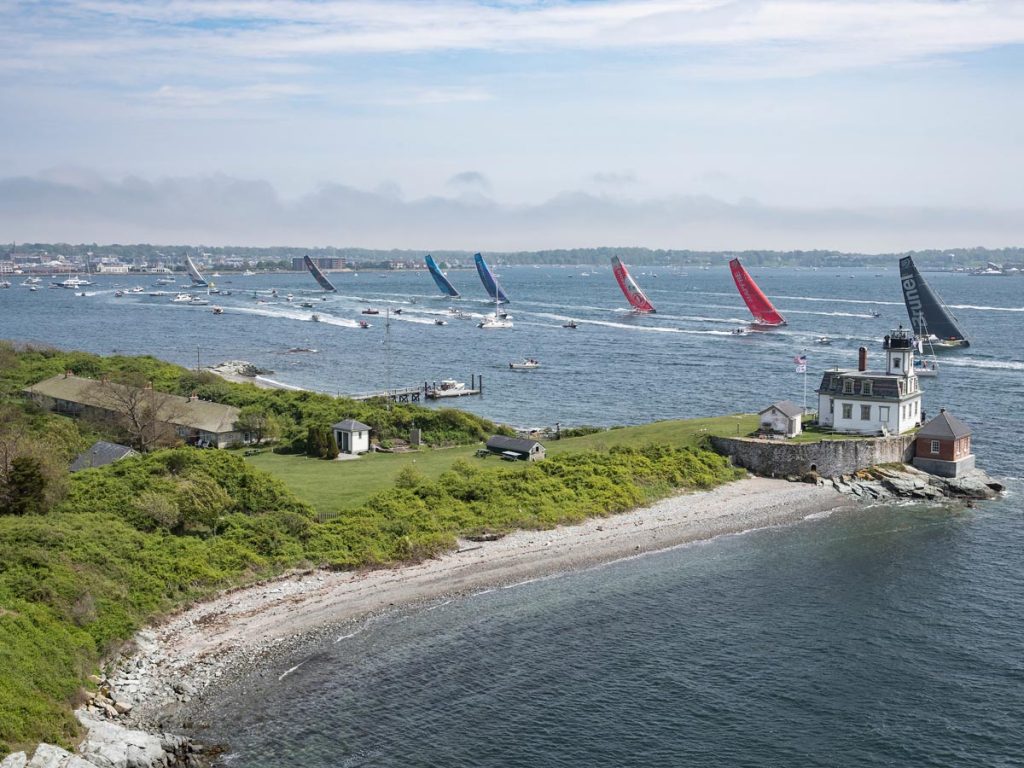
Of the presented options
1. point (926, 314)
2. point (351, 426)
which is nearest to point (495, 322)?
point (926, 314)

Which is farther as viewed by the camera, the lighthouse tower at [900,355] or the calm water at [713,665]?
the lighthouse tower at [900,355]

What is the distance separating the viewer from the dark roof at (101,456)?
50781 mm

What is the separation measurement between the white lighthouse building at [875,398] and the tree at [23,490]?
40.6m

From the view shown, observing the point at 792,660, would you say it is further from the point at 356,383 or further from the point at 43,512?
the point at 356,383

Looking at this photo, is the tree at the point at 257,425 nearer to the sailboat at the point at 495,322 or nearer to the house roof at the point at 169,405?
the house roof at the point at 169,405

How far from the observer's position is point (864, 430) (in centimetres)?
5856

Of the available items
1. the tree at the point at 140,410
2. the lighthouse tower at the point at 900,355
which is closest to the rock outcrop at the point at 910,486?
the lighthouse tower at the point at 900,355

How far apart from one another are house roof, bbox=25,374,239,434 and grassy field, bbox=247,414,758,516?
5.12 meters

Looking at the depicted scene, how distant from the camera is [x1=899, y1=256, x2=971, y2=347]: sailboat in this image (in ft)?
394

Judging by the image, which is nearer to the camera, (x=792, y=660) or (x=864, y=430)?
(x=792, y=660)

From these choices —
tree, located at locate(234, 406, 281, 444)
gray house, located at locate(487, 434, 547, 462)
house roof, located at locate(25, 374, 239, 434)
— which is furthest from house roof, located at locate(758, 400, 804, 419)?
house roof, located at locate(25, 374, 239, 434)

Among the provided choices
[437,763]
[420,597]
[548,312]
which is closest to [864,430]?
[420,597]

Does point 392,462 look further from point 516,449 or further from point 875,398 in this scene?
point 875,398

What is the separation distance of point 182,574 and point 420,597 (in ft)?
27.9
